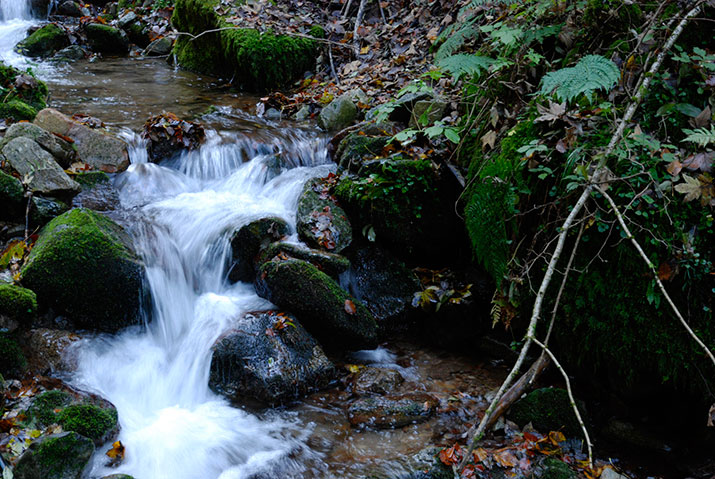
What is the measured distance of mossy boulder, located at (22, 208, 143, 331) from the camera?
457 cm

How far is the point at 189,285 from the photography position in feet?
18.0

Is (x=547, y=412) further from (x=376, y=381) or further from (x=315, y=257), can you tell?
(x=315, y=257)

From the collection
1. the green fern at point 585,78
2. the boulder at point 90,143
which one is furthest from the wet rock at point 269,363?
the boulder at point 90,143

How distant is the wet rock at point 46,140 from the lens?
5.76m

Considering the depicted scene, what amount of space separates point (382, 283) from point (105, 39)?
11.0m

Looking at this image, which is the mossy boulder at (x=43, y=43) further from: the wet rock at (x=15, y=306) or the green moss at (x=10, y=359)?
the green moss at (x=10, y=359)

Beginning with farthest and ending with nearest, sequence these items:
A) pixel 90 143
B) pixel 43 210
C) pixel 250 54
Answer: pixel 250 54
pixel 90 143
pixel 43 210

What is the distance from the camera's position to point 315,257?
5125 mm

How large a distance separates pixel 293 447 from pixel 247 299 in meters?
1.78

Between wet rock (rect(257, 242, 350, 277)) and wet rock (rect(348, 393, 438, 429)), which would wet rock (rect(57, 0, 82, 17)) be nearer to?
wet rock (rect(257, 242, 350, 277))

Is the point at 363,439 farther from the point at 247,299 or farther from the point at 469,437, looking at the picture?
the point at 247,299

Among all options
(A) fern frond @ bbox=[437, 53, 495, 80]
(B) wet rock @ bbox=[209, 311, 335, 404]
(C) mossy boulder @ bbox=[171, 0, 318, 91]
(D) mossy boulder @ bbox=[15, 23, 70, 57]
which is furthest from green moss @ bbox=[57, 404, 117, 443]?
(D) mossy boulder @ bbox=[15, 23, 70, 57]

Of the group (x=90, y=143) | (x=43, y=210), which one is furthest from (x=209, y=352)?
(x=90, y=143)

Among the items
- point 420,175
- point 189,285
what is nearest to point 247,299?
point 189,285
